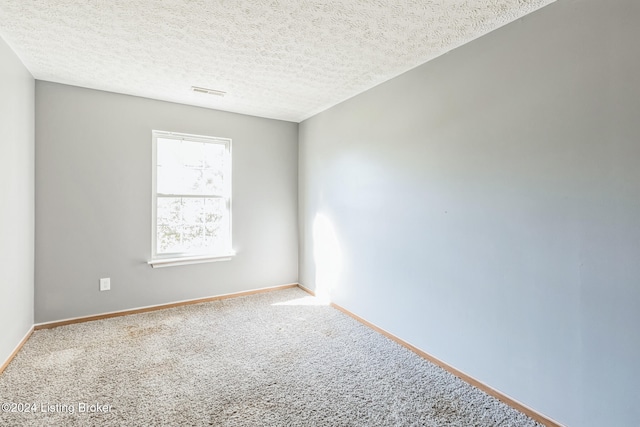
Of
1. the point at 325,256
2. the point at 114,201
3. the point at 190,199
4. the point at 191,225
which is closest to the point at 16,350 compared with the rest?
the point at 114,201

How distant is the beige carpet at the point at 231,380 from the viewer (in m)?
1.80

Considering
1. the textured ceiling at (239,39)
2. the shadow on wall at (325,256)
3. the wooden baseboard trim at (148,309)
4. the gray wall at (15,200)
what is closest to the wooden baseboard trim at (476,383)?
the shadow on wall at (325,256)

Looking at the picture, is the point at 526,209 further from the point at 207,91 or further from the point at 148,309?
the point at 148,309

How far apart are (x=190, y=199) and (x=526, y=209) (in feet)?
11.0

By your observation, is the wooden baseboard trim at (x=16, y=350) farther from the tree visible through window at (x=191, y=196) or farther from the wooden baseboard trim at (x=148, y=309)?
the tree visible through window at (x=191, y=196)

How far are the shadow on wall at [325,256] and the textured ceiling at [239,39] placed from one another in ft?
5.24

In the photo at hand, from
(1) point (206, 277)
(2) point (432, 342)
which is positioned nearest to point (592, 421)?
(2) point (432, 342)

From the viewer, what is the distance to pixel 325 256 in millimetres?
3836

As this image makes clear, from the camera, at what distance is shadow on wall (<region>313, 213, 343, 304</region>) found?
3.63 meters

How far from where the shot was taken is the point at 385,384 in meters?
2.12

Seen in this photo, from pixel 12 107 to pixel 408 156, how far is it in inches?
124

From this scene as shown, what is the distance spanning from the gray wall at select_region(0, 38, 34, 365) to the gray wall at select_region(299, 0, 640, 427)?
9.58 feet

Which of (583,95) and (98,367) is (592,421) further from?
(98,367)

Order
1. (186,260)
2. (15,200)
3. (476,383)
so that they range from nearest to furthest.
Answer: (476,383) → (15,200) → (186,260)
